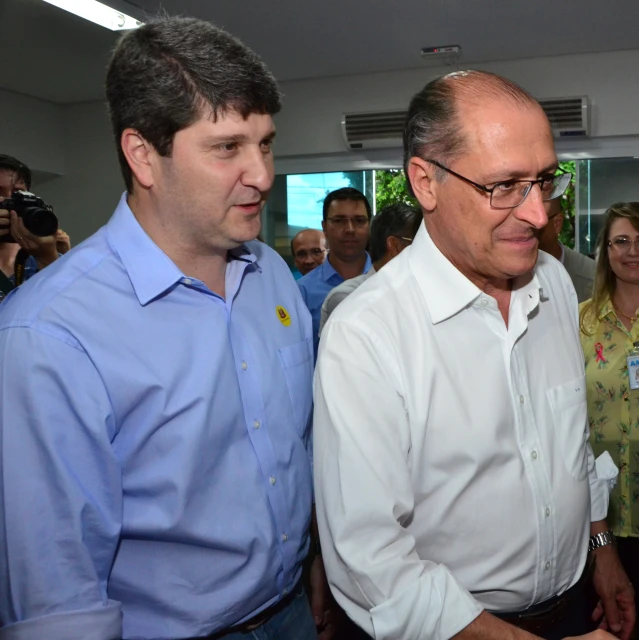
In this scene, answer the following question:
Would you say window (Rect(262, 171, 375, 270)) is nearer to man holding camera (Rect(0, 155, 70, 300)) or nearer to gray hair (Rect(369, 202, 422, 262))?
gray hair (Rect(369, 202, 422, 262))

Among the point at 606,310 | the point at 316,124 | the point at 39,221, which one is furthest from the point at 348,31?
the point at 39,221

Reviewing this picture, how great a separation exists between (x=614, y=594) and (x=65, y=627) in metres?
1.06

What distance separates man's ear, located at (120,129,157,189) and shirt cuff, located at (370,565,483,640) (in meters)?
0.73

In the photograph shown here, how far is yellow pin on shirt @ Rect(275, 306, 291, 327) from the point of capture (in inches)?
53.4

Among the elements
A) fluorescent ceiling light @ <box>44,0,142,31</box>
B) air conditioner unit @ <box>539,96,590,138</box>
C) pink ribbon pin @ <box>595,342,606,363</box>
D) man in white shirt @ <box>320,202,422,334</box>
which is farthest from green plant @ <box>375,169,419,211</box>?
pink ribbon pin @ <box>595,342,606,363</box>

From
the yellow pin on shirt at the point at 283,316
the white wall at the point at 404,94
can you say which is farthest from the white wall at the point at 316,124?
the yellow pin on shirt at the point at 283,316

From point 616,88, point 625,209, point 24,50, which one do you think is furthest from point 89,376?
point 616,88

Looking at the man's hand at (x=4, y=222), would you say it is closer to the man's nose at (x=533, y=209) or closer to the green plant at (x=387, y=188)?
the man's nose at (x=533, y=209)

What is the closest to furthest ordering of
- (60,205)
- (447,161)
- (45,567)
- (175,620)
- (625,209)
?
(45,567)
(175,620)
(447,161)
(625,209)
(60,205)

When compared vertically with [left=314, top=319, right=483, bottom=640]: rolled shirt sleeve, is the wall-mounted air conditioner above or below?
above

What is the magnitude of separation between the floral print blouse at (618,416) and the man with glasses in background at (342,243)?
5.38 ft

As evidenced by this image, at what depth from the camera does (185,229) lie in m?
1.16

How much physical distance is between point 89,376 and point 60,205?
632 cm

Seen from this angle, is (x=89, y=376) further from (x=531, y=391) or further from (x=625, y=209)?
(x=625, y=209)
